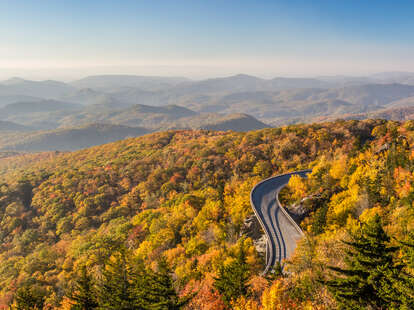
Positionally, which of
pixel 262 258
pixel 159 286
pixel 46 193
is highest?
pixel 159 286

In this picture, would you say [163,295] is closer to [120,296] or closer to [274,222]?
[120,296]

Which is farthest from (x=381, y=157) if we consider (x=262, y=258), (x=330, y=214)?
(x=262, y=258)

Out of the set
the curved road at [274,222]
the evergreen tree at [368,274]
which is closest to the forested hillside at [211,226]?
the evergreen tree at [368,274]

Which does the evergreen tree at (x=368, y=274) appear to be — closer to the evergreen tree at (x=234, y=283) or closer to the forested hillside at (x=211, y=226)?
the forested hillside at (x=211, y=226)

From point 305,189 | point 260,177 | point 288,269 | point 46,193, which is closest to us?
point 288,269

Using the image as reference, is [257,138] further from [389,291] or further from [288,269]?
[389,291]

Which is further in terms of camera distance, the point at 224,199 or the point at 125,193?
the point at 125,193

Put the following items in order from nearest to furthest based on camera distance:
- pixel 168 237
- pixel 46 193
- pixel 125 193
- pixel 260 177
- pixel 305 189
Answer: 1. pixel 305 189
2. pixel 168 237
3. pixel 260 177
4. pixel 125 193
5. pixel 46 193
